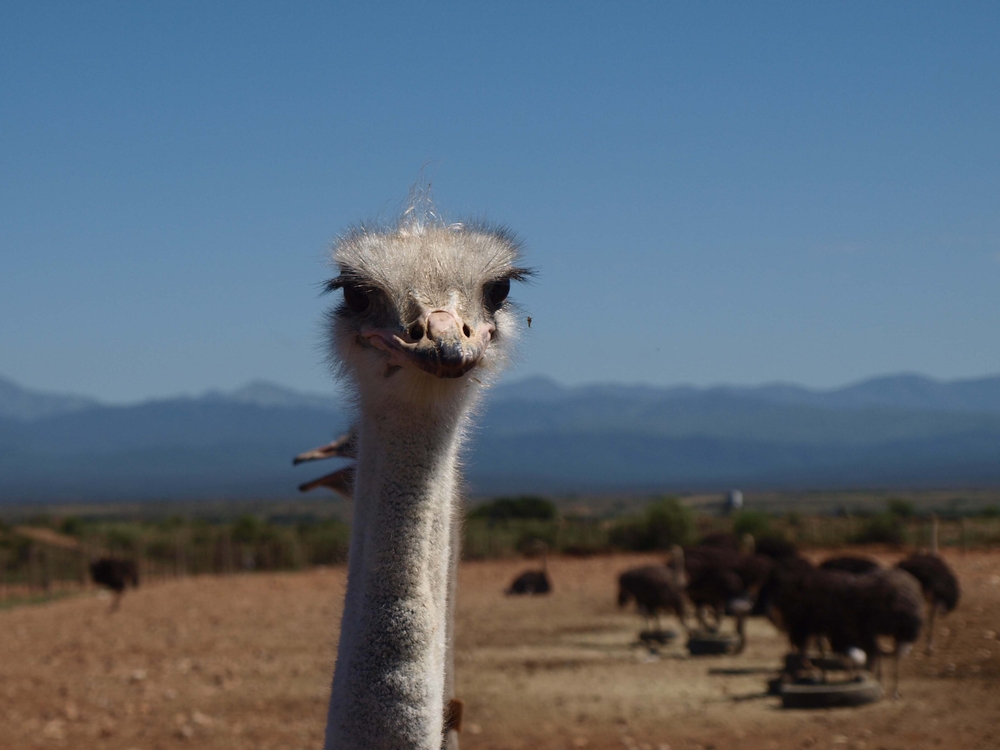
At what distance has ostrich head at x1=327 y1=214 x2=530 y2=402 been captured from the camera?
2.18 m

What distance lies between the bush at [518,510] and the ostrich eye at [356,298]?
115 feet

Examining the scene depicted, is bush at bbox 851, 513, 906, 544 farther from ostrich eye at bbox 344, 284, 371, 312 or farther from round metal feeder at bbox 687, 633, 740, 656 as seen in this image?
ostrich eye at bbox 344, 284, 371, 312

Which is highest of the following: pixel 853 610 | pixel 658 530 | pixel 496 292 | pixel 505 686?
pixel 496 292

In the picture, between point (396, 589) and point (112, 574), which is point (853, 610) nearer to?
point (396, 589)

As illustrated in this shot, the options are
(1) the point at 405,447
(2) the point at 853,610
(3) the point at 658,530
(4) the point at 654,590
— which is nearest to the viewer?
(1) the point at 405,447

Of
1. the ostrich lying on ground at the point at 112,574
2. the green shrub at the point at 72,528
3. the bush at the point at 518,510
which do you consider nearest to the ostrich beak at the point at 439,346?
the ostrich lying on ground at the point at 112,574

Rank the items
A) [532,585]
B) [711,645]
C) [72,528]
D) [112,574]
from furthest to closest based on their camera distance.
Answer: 1. [72,528]
2. [532,585]
3. [112,574]
4. [711,645]

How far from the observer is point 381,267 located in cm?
240

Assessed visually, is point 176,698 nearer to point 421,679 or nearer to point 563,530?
point 421,679

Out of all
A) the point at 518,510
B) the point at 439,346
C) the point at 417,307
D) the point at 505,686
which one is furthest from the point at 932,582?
the point at 518,510

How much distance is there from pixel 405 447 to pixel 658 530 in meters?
26.3

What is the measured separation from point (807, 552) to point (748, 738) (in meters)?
17.6

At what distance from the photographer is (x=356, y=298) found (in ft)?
8.14

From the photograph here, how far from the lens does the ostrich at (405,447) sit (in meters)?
2.18
